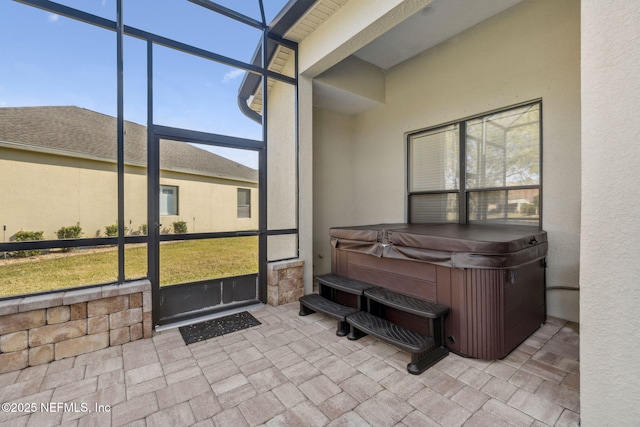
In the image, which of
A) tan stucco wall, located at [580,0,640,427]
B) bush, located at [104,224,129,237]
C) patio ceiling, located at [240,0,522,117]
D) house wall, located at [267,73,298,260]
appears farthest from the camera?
house wall, located at [267,73,298,260]

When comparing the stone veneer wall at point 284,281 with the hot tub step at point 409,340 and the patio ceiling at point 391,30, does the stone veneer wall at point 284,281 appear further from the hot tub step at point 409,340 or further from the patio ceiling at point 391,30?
the patio ceiling at point 391,30

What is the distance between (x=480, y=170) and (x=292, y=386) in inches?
146

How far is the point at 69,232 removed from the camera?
269cm

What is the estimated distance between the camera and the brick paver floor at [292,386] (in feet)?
5.77

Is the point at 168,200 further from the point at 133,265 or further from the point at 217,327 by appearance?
the point at 217,327

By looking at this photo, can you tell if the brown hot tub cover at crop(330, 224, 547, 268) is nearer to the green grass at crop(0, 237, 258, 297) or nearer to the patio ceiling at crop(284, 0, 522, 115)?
the green grass at crop(0, 237, 258, 297)

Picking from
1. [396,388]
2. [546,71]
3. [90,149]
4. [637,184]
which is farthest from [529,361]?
[90,149]

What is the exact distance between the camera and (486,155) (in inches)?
154

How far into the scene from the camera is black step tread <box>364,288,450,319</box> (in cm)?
238

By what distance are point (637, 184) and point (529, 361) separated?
1.74 meters

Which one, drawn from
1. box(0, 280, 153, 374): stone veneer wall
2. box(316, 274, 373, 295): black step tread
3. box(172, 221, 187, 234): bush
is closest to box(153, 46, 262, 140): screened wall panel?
box(172, 221, 187, 234): bush

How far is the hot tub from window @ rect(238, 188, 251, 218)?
5.66 ft

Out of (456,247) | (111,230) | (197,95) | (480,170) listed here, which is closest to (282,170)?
(197,95)

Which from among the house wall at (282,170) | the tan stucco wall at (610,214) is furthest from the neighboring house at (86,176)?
the tan stucco wall at (610,214)
